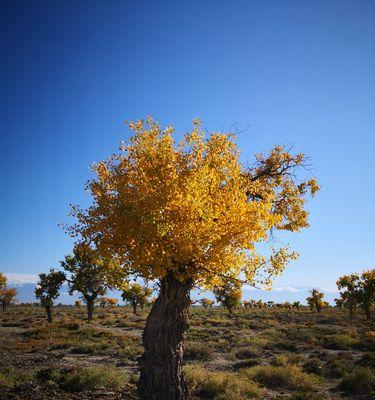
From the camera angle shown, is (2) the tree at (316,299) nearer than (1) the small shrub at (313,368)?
No

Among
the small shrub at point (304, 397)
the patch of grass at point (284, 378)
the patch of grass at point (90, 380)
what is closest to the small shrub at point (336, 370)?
the patch of grass at point (284, 378)

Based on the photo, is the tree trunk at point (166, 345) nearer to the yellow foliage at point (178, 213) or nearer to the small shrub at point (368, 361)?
the yellow foliage at point (178, 213)

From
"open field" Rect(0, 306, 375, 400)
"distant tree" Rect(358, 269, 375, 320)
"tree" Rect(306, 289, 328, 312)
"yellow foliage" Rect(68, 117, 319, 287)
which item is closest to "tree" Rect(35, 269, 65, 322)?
"open field" Rect(0, 306, 375, 400)

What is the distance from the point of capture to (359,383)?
17.7 m

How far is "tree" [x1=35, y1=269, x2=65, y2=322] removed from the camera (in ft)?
173

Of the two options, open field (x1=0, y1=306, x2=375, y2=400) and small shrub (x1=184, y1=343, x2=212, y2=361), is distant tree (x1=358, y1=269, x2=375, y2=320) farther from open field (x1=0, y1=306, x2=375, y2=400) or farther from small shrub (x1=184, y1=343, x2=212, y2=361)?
small shrub (x1=184, y1=343, x2=212, y2=361)

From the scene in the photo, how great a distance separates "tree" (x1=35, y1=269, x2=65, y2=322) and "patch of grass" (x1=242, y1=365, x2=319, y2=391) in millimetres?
40884

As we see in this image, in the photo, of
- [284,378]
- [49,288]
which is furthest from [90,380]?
[49,288]

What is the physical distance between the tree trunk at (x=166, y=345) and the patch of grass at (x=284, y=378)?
26.7ft

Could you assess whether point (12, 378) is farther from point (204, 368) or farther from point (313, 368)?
point (313, 368)

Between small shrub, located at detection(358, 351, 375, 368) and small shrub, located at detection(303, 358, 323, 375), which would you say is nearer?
small shrub, located at detection(303, 358, 323, 375)

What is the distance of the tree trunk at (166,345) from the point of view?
12.5 m

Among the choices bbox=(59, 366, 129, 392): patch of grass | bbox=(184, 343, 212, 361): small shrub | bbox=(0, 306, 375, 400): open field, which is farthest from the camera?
bbox=(184, 343, 212, 361): small shrub

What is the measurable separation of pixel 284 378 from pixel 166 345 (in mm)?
9800
